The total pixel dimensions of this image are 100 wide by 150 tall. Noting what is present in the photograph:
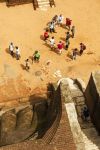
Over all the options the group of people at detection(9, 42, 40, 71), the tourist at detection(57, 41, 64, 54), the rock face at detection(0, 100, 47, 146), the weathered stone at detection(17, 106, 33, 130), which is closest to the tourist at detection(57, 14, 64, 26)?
the tourist at detection(57, 41, 64, 54)

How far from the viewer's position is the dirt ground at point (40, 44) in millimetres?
31391

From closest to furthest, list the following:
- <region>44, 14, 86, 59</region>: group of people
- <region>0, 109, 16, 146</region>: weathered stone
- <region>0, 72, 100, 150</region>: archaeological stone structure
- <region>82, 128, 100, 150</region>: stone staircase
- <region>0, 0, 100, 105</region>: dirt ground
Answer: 1. <region>0, 72, 100, 150</region>: archaeological stone structure
2. <region>82, 128, 100, 150</region>: stone staircase
3. <region>0, 109, 16, 146</region>: weathered stone
4. <region>0, 0, 100, 105</region>: dirt ground
5. <region>44, 14, 86, 59</region>: group of people

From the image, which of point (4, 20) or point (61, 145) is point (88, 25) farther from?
point (61, 145)

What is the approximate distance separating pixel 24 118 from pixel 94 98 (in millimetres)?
5161

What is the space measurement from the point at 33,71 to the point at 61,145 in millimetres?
12575

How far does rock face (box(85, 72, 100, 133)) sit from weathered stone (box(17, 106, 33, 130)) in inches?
169

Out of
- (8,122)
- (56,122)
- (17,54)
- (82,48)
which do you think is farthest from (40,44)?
(56,122)

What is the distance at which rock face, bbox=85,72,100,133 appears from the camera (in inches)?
949

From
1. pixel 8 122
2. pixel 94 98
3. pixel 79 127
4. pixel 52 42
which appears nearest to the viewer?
pixel 79 127

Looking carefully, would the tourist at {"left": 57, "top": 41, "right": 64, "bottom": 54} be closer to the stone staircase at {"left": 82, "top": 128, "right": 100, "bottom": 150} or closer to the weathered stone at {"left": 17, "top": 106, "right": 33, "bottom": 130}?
the weathered stone at {"left": 17, "top": 106, "right": 33, "bottom": 130}

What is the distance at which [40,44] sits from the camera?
3453 centimetres

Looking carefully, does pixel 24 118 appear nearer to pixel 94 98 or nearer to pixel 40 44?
pixel 94 98

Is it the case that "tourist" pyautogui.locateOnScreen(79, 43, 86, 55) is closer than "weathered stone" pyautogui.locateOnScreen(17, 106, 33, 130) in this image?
No

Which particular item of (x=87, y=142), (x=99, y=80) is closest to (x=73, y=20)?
(x=99, y=80)
